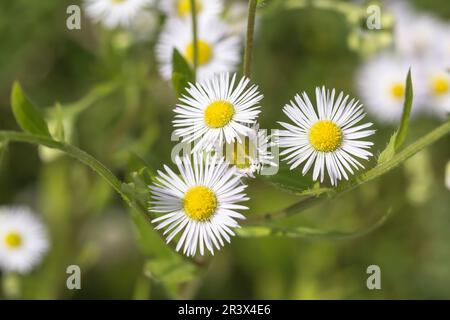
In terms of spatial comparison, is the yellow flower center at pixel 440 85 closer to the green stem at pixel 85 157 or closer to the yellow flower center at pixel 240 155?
the yellow flower center at pixel 240 155

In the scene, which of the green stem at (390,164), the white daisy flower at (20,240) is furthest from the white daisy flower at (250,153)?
the white daisy flower at (20,240)

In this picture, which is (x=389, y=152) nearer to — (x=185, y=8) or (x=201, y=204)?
(x=201, y=204)

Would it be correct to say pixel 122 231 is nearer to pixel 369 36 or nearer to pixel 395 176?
pixel 395 176

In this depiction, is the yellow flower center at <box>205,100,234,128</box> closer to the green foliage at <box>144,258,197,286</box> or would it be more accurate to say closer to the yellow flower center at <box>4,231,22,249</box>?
the green foliage at <box>144,258,197,286</box>

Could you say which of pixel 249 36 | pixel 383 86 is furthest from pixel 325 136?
pixel 383 86

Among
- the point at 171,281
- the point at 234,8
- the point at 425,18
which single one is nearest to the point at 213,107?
the point at 171,281

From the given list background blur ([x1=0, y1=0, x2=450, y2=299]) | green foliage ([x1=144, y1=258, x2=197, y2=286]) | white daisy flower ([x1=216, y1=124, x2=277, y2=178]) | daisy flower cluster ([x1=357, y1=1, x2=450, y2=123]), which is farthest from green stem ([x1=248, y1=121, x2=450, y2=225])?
daisy flower cluster ([x1=357, y1=1, x2=450, y2=123])
